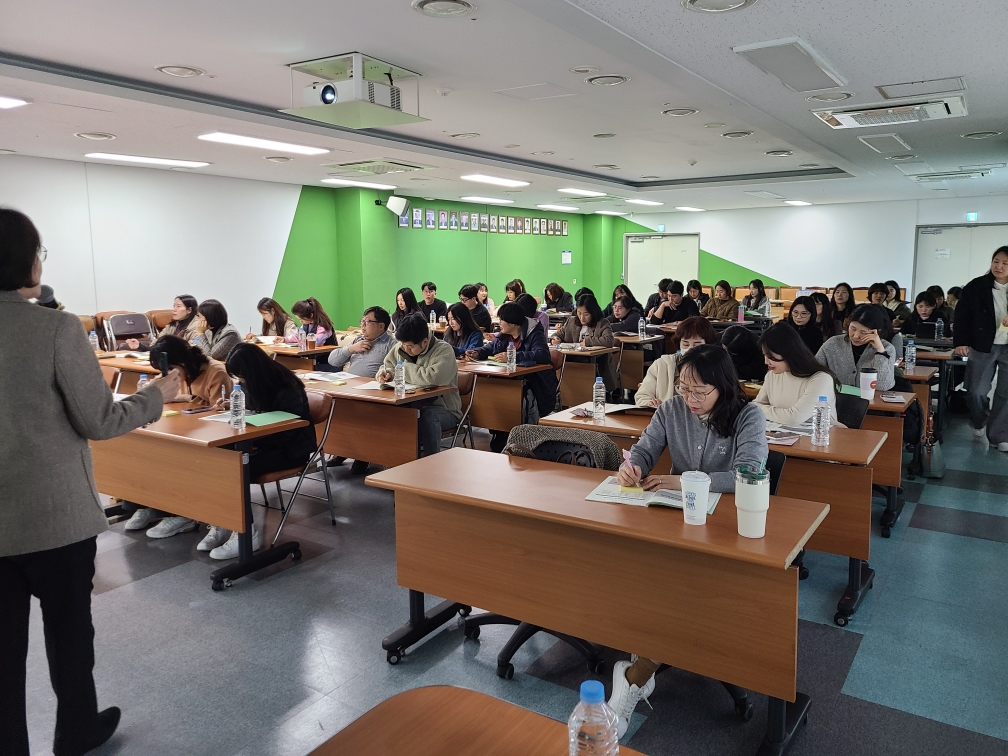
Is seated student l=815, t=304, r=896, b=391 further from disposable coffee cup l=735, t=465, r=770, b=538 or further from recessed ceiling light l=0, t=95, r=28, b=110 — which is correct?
recessed ceiling light l=0, t=95, r=28, b=110

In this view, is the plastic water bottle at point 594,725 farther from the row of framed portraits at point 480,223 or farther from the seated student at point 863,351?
the row of framed portraits at point 480,223

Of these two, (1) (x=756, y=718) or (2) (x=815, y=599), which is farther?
(2) (x=815, y=599)

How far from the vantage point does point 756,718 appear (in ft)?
8.46

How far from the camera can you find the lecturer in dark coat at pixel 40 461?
201 cm

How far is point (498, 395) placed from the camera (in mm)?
6270

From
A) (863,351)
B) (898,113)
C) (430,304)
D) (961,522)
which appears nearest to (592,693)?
(961,522)

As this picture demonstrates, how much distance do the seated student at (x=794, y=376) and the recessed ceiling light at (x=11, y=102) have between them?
17.3 ft

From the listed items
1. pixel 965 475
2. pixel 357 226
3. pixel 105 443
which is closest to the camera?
pixel 105 443

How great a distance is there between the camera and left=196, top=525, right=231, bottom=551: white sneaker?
165 inches

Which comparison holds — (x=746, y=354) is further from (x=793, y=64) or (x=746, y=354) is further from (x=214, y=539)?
(x=214, y=539)

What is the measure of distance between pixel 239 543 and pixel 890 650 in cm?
319

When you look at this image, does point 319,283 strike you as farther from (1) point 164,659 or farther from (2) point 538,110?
(1) point 164,659

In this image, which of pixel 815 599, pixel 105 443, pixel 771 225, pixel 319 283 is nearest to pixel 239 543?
pixel 105 443

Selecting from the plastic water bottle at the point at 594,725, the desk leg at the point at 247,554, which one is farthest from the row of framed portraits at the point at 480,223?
the plastic water bottle at the point at 594,725
